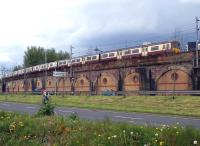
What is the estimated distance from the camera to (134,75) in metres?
69.9

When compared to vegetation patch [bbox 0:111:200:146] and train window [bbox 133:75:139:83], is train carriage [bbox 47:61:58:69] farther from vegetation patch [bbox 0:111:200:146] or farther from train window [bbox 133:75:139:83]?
vegetation patch [bbox 0:111:200:146]

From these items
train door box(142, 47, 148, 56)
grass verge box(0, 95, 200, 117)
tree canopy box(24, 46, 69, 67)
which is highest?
tree canopy box(24, 46, 69, 67)

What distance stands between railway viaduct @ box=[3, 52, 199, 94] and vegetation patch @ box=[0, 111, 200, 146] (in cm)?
4412

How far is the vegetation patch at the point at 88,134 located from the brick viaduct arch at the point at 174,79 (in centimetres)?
4592

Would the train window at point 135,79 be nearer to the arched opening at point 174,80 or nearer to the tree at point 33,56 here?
the arched opening at point 174,80

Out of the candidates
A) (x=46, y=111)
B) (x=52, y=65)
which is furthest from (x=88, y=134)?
(x=52, y=65)

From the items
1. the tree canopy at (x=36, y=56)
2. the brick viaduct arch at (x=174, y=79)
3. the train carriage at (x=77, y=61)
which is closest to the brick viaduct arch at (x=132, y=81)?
the brick viaduct arch at (x=174, y=79)

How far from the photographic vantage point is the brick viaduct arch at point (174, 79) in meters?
58.1

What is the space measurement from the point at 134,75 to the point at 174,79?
10.6 metres

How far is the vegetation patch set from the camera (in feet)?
28.1

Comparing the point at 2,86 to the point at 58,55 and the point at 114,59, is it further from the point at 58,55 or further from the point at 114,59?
the point at 114,59

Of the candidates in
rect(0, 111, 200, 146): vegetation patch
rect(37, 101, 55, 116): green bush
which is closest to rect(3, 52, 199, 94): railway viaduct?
rect(37, 101, 55, 116): green bush

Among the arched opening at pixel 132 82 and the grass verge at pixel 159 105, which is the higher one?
the arched opening at pixel 132 82

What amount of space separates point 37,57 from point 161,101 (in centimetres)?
11222
